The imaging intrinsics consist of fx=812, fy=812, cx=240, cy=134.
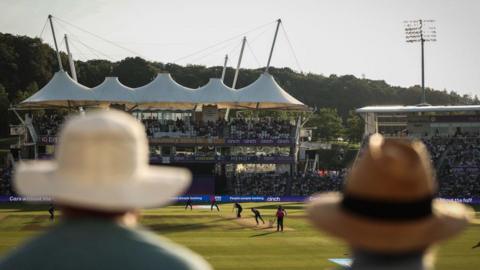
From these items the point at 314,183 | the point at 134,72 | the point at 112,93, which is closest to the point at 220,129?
the point at 112,93

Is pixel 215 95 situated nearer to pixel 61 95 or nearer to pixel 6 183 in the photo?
pixel 61 95

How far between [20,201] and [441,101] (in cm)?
12878

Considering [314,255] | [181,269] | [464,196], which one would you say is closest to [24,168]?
[181,269]

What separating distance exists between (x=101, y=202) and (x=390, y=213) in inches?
51.5

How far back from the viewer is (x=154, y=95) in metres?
73.6

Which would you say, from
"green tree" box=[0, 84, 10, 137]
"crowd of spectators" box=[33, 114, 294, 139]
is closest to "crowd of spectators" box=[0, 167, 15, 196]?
"crowd of spectators" box=[33, 114, 294, 139]

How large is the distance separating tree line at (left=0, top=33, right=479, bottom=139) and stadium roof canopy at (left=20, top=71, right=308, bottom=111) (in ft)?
105

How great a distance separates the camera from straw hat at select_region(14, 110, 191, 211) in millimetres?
3551

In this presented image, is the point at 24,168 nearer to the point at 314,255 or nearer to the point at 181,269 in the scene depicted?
the point at 181,269

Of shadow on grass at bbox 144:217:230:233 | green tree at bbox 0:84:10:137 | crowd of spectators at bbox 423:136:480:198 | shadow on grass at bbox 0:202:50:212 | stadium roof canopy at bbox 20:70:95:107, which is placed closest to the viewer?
shadow on grass at bbox 144:217:230:233

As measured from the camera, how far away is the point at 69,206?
12.1 ft

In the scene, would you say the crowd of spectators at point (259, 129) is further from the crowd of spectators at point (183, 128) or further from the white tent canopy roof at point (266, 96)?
the white tent canopy roof at point (266, 96)

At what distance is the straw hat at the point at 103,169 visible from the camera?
3.55 metres

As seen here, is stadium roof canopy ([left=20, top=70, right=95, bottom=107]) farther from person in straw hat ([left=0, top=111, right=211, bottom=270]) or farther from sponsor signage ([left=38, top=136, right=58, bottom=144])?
person in straw hat ([left=0, top=111, right=211, bottom=270])
